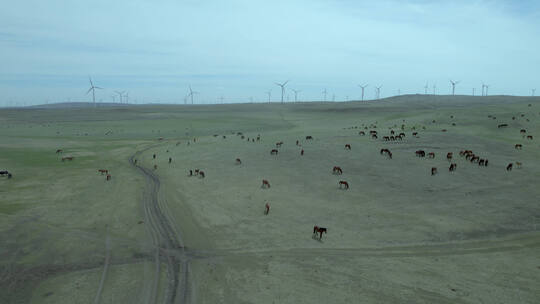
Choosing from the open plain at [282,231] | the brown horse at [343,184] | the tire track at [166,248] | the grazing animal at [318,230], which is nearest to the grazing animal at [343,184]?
the brown horse at [343,184]

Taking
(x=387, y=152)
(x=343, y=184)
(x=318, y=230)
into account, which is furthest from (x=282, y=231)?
(x=387, y=152)

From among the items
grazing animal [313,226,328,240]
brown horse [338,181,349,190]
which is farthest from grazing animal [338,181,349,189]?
grazing animal [313,226,328,240]

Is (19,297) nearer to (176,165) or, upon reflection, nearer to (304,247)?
(304,247)

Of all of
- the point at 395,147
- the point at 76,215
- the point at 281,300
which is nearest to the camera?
the point at 281,300

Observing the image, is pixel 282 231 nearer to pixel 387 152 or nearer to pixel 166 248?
pixel 166 248

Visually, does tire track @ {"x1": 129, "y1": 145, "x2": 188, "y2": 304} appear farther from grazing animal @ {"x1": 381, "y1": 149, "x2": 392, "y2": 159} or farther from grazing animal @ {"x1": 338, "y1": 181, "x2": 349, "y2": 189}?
grazing animal @ {"x1": 381, "y1": 149, "x2": 392, "y2": 159}

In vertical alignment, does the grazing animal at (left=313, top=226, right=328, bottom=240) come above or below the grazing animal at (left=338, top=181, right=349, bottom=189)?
below

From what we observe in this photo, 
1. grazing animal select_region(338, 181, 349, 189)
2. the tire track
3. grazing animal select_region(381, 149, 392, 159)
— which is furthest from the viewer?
grazing animal select_region(381, 149, 392, 159)

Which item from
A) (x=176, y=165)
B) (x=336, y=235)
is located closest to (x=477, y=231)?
(x=336, y=235)

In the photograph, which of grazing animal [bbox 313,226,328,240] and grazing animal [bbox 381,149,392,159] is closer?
grazing animal [bbox 313,226,328,240]
